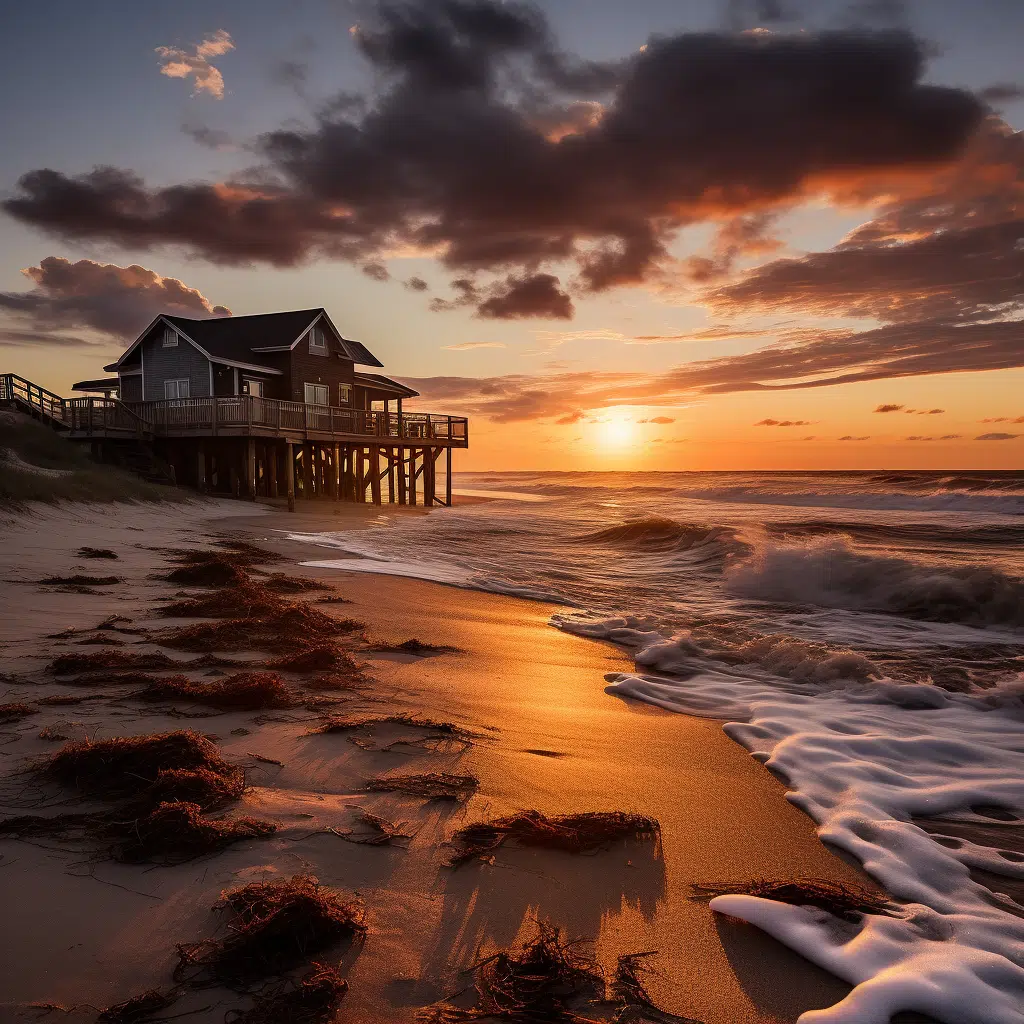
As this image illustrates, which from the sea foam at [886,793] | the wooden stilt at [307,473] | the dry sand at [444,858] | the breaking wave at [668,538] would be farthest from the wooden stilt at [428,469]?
the dry sand at [444,858]

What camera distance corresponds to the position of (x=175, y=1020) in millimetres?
1750

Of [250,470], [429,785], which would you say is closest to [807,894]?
[429,785]

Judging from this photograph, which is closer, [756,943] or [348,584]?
[756,943]

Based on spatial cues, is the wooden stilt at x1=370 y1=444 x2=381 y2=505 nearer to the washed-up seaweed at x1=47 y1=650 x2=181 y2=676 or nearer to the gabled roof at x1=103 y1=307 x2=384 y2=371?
the gabled roof at x1=103 y1=307 x2=384 y2=371

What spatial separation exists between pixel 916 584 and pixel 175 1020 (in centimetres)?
1088

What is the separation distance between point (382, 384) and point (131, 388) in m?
12.1

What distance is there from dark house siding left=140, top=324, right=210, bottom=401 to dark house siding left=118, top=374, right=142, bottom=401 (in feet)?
2.94

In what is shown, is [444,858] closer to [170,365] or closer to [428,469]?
[170,365]

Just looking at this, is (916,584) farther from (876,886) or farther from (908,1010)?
(908,1010)

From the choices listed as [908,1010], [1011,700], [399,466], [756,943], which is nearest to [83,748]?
[756,943]

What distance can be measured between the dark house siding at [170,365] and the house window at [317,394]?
4608mm

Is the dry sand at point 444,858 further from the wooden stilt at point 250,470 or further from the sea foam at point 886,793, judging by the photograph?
the wooden stilt at point 250,470

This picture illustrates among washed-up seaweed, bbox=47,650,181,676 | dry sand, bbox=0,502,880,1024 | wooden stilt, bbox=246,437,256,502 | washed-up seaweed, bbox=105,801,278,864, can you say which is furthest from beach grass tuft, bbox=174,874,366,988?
wooden stilt, bbox=246,437,256,502

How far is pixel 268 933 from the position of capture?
2010 mm
